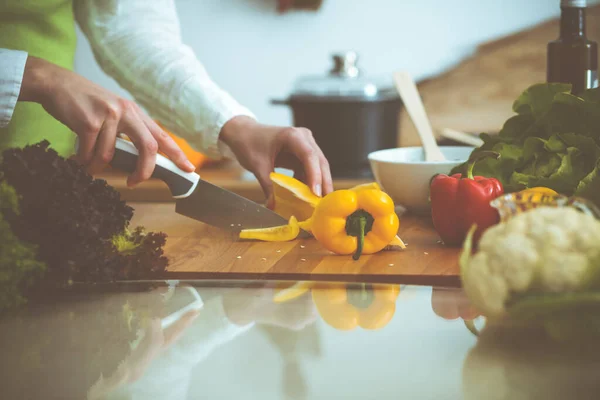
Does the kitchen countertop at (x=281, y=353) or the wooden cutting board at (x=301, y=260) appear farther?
the wooden cutting board at (x=301, y=260)

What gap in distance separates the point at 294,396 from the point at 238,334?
17 cm

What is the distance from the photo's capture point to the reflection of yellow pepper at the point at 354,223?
115 centimetres

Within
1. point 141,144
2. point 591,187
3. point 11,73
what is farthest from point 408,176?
point 11,73

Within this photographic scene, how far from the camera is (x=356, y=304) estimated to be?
876mm

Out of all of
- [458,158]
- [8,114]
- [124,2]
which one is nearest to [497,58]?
[458,158]

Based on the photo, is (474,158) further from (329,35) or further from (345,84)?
(329,35)

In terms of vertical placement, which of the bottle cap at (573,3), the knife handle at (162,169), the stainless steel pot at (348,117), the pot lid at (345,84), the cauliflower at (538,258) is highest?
the bottle cap at (573,3)

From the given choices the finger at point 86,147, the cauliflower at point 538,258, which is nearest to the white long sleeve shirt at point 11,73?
the finger at point 86,147

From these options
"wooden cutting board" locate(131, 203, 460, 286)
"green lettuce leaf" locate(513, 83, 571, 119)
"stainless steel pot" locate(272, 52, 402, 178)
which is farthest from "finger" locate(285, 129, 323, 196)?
"stainless steel pot" locate(272, 52, 402, 178)

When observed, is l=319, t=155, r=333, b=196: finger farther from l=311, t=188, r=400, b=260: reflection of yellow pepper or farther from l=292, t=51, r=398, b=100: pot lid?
l=292, t=51, r=398, b=100: pot lid

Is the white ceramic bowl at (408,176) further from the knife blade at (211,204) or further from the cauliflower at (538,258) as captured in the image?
the cauliflower at (538,258)

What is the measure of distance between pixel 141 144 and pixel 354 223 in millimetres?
338

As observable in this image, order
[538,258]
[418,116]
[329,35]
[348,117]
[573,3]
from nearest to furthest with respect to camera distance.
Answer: [538,258] → [573,3] → [418,116] → [348,117] → [329,35]

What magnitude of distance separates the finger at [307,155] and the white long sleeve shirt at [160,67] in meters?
0.16
